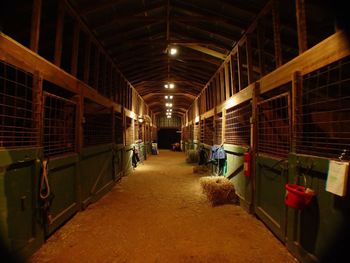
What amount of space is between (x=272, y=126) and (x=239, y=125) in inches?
67.4

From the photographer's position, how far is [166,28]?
5.78 metres

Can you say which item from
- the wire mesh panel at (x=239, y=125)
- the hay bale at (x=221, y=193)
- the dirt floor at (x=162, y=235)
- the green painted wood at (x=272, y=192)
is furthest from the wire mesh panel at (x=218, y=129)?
the green painted wood at (x=272, y=192)

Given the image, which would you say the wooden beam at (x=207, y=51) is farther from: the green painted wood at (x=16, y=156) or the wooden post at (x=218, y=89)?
the green painted wood at (x=16, y=156)

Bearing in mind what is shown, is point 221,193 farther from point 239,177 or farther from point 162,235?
point 162,235

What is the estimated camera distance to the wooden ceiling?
4.31 meters

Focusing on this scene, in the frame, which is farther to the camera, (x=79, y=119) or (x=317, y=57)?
(x=79, y=119)

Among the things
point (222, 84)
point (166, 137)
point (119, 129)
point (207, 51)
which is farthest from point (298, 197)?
point (166, 137)

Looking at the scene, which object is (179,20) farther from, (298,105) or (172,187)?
(172,187)

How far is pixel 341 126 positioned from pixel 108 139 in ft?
16.2

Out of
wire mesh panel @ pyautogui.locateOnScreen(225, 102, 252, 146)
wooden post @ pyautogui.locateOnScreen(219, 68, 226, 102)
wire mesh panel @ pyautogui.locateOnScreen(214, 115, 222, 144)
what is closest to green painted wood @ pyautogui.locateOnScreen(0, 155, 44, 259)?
wire mesh panel @ pyautogui.locateOnScreen(225, 102, 252, 146)

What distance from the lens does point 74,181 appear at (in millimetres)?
3957

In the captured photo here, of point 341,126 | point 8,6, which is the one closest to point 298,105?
point 341,126

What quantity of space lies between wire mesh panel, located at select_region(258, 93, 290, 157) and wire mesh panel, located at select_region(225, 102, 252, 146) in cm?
87

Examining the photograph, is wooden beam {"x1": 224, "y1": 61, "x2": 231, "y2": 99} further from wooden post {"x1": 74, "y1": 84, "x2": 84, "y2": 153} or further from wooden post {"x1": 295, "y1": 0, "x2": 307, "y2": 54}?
wooden post {"x1": 74, "y1": 84, "x2": 84, "y2": 153}
